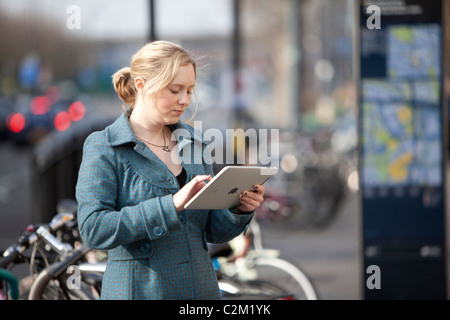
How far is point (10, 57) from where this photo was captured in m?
41.9

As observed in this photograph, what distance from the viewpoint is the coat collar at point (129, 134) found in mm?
2475

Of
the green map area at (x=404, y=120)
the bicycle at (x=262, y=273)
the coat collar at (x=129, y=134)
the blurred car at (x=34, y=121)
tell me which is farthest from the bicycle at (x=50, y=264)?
the blurred car at (x=34, y=121)

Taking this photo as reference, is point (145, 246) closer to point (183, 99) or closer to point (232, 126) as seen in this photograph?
point (183, 99)

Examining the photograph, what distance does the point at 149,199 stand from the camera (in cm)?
242

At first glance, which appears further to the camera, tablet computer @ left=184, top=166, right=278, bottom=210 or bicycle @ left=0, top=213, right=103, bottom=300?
bicycle @ left=0, top=213, right=103, bottom=300

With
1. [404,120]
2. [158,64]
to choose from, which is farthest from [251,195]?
[404,120]

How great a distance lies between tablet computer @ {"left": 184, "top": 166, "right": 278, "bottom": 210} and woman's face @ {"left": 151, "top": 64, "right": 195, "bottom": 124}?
30 cm

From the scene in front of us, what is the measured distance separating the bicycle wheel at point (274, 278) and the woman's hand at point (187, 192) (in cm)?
190

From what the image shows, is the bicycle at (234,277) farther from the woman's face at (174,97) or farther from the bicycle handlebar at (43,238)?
the woman's face at (174,97)

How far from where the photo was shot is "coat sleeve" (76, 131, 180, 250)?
7.65 feet

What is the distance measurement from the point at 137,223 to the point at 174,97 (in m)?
0.42

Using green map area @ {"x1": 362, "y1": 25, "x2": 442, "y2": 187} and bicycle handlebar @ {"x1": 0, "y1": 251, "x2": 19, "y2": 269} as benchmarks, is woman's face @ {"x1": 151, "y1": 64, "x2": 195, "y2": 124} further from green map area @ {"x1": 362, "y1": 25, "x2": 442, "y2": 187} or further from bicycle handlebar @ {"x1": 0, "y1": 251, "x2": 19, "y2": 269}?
green map area @ {"x1": 362, "y1": 25, "x2": 442, "y2": 187}

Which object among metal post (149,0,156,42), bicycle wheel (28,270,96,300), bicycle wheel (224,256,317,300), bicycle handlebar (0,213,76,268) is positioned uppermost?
metal post (149,0,156,42)

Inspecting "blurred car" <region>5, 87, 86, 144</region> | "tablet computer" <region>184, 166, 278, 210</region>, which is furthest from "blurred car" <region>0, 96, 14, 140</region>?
"tablet computer" <region>184, 166, 278, 210</region>
